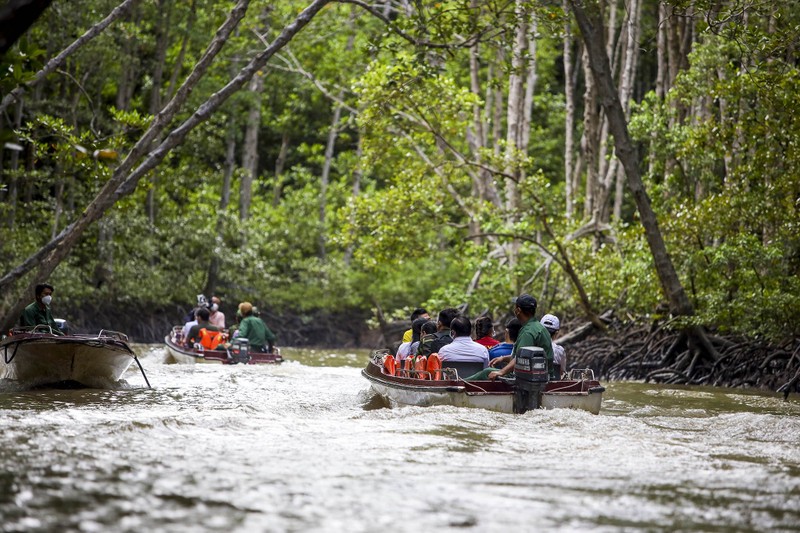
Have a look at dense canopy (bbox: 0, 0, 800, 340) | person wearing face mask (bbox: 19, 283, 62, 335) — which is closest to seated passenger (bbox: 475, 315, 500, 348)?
dense canopy (bbox: 0, 0, 800, 340)

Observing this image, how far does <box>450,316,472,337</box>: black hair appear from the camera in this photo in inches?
506

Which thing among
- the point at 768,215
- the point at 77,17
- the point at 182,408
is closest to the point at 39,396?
the point at 182,408

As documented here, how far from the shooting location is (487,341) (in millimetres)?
14477

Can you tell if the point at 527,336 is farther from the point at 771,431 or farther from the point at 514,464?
the point at 514,464

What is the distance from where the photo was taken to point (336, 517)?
6.30 metres

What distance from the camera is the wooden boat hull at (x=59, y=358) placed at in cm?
1380

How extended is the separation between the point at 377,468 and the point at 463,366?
191 inches

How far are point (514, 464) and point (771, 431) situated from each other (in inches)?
154

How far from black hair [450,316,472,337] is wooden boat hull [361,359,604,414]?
80 cm

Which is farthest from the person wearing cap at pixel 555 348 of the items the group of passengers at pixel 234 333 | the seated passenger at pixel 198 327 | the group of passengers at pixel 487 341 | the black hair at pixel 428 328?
the seated passenger at pixel 198 327

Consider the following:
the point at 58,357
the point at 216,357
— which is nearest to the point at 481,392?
the point at 58,357

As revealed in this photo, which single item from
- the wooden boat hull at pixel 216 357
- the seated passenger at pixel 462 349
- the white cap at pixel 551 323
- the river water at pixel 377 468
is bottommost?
the river water at pixel 377 468

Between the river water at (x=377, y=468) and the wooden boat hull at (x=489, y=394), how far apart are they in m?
0.21

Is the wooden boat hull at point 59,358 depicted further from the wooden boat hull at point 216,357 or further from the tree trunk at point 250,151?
the tree trunk at point 250,151
